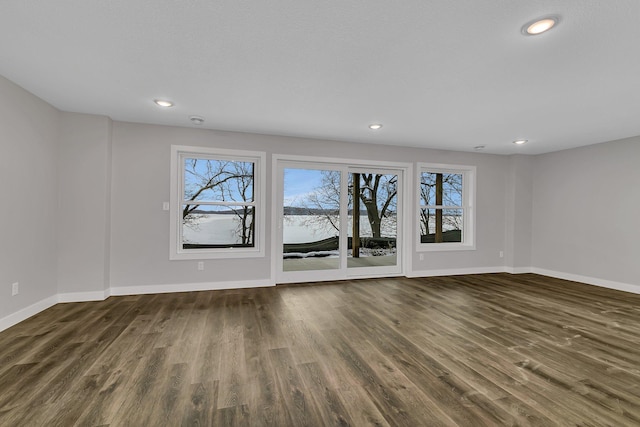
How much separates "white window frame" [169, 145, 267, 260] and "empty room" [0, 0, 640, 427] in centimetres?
3

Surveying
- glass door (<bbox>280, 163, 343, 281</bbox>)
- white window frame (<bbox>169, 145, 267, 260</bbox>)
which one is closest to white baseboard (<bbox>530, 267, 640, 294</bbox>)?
glass door (<bbox>280, 163, 343, 281</bbox>)

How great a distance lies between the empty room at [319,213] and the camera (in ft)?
5.74

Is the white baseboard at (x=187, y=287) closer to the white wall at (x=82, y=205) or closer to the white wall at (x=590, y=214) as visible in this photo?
the white wall at (x=82, y=205)

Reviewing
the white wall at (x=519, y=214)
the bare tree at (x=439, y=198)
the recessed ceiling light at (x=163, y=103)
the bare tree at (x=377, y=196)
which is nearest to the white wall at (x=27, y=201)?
the recessed ceiling light at (x=163, y=103)

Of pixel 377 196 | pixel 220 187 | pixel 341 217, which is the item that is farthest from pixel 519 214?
pixel 220 187

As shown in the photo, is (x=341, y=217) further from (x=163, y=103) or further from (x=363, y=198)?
(x=163, y=103)

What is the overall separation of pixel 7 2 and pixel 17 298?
272cm

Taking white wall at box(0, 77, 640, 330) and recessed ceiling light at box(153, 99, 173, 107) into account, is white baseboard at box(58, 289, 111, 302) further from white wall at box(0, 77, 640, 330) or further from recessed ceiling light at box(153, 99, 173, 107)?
recessed ceiling light at box(153, 99, 173, 107)

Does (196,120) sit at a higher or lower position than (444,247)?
higher

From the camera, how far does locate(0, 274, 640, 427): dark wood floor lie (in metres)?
1.61

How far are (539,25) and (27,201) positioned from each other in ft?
15.8

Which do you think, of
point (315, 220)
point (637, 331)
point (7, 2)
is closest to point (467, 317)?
point (637, 331)

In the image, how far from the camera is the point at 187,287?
13.3 ft

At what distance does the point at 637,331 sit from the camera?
9.21 feet
